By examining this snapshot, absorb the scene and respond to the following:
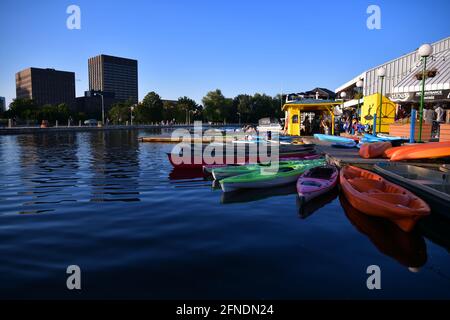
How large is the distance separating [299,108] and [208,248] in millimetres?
22484

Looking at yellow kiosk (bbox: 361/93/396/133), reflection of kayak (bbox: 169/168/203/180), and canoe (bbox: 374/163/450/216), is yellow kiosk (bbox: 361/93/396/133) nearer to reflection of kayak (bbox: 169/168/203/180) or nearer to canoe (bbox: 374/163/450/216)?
canoe (bbox: 374/163/450/216)

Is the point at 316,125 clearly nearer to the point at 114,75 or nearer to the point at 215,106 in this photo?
the point at 215,106

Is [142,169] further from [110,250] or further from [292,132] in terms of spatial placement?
[292,132]

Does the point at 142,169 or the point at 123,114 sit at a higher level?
the point at 123,114

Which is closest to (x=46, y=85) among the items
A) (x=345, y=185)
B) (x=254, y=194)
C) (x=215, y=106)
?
(x=215, y=106)

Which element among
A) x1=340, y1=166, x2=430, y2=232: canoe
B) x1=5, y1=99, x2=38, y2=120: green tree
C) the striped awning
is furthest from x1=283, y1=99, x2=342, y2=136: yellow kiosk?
x1=5, y1=99, x2=38, y2=120: green tree

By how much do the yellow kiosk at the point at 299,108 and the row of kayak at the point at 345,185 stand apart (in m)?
12.8

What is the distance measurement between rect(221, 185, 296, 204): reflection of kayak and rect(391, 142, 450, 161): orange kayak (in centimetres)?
455

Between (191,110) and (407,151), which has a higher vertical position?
(191,110)

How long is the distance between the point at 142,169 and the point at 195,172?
3087mm

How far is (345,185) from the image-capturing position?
9.78 m

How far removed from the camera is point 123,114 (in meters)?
111

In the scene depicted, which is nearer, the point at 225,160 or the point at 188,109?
the point at 225,160
